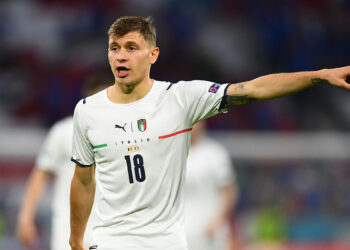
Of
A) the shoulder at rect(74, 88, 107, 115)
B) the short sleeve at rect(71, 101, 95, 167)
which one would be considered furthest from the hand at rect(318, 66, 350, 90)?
the short sleeve at rect(71, 101, 95, 167)

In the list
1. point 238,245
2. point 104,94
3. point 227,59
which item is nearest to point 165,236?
point 104,94

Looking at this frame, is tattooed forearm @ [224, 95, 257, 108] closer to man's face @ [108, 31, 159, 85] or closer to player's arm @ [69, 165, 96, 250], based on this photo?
man's face @ [108, 31, 159, 85]

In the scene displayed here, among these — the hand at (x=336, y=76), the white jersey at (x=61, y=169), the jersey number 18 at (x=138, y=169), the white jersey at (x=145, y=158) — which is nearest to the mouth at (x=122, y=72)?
the white jersey at (x=145, y=158)

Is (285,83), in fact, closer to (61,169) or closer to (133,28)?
(133,28)

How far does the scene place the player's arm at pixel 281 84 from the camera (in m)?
3.71

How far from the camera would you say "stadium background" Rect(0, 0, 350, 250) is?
39.2 feet

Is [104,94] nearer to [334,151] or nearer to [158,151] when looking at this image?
[158,151]

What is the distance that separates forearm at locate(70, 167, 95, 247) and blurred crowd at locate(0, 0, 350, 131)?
9640 mm

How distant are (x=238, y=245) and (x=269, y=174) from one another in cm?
126

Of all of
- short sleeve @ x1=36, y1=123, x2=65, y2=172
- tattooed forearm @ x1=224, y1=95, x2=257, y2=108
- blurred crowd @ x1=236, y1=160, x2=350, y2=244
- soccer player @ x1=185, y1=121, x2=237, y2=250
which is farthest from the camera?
blurred crowd @ x1=236, y1=160, x2=350, y2=244

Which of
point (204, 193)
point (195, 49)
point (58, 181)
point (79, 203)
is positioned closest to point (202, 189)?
point (204, 193)

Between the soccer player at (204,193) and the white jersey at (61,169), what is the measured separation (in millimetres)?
1587

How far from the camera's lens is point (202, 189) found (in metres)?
7.98

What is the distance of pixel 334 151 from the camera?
488 inches
